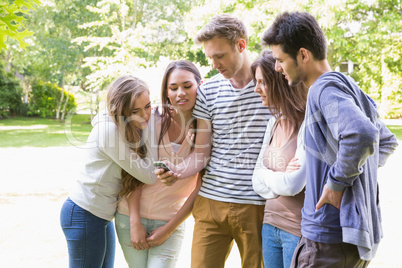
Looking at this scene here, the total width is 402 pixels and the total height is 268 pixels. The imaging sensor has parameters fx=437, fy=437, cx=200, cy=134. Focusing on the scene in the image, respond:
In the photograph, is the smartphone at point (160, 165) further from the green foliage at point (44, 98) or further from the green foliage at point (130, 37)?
the green foliage at point (44, 98)

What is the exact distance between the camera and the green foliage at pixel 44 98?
25.4 metres

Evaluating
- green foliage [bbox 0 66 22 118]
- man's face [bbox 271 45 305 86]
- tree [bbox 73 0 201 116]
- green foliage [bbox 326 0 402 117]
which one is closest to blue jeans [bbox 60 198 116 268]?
man's face [bbox 271 45 305 86]

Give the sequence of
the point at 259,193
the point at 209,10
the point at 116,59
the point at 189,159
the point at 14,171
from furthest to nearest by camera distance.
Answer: the point at 116,59 → the point at 209,10 → the point at 14,171 → the point at 189,159 → the point at 259,193

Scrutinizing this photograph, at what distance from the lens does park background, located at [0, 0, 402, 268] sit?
16.5 ft

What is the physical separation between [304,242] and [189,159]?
95 centimetres

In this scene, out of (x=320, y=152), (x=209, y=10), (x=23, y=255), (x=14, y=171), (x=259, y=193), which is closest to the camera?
(x=320, y=152)

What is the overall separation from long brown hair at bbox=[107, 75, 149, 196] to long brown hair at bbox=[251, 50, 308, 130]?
674mm

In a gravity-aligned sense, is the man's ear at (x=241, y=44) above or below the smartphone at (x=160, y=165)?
above

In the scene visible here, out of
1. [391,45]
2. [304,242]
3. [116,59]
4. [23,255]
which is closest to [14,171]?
[23,255]

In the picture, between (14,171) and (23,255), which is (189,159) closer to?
(23,255)

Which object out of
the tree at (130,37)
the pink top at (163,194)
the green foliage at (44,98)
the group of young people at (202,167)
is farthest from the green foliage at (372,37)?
the green foliage at (44,98)

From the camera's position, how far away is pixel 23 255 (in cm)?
480

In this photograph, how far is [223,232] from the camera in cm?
240

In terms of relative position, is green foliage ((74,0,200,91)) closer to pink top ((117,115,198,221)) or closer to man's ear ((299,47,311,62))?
pink top ((117,115,198,221))
